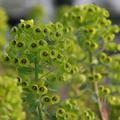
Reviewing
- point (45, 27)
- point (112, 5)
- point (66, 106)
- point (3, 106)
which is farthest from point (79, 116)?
point (112, 5)

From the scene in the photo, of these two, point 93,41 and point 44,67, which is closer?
point 44,67

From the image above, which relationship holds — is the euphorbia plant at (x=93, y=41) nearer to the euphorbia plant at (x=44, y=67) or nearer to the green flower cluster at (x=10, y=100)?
the euphorbia plant at (x=44, y=67)

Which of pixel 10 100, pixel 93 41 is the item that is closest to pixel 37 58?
pixel 10 100

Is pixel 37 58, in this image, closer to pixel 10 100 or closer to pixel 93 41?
pixel 10 100

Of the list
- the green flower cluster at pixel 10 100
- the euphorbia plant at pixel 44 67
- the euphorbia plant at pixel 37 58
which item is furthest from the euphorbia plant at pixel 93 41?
the euphorbia plant at pixel 37 58

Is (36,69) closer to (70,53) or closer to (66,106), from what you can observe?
(66,106)

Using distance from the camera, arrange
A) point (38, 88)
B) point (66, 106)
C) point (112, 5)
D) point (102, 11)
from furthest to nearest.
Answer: point (112, 5), point (102, 11), point (66, 106), point (38, 88)

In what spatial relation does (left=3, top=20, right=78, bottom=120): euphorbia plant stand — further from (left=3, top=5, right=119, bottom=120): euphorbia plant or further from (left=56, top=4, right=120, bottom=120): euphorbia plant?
(left=56, top=4, right=120, bottom=120): euphorbia plant

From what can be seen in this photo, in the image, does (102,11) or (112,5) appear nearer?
(102,11)
